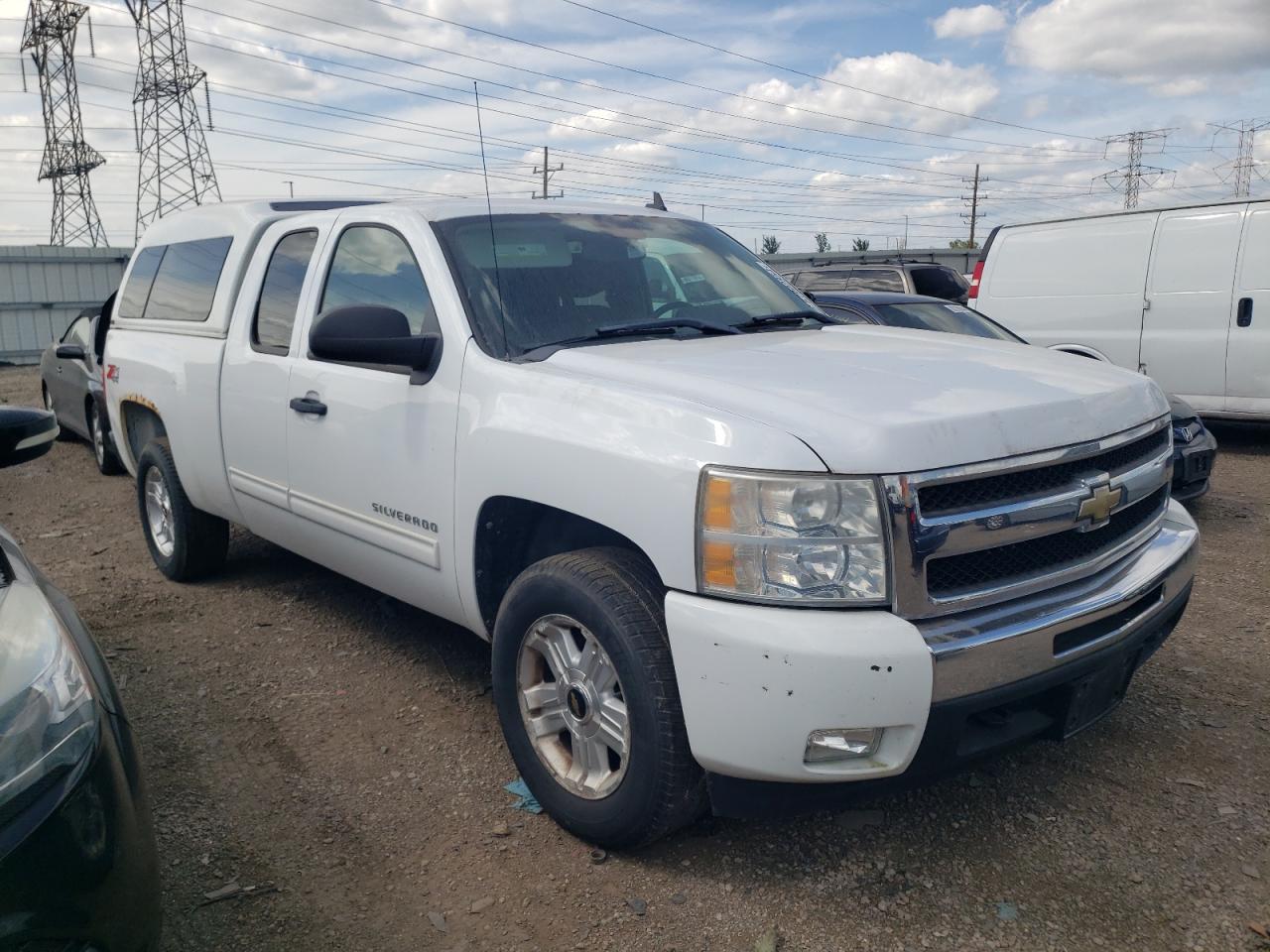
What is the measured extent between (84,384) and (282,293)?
607cm

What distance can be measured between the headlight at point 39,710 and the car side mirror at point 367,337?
144 cm

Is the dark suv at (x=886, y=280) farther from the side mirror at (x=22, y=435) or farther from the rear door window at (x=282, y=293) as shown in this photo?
the side mirror at (x=22, y=435)

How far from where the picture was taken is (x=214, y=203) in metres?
5.59

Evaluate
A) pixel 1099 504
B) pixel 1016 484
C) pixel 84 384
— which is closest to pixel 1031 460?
pixel 1016 484

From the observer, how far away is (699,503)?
2.48m

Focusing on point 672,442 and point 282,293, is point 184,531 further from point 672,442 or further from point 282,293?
point 672,442

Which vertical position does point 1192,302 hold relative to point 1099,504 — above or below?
above

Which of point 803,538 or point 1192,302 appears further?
point 1192,302

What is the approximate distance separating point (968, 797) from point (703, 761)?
1.12m

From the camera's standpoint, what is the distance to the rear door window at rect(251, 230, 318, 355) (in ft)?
14.1

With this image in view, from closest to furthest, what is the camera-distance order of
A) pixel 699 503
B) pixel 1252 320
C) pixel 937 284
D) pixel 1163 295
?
Answer: pixel 699 503, pixel 1252 320, pixel 1163 295, pixel 937 284

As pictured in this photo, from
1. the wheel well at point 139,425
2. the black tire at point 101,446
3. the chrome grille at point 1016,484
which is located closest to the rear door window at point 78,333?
the black tire at point 101,446

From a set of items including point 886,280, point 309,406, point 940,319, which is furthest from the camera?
point 886,280

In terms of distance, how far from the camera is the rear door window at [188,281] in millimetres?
5023
